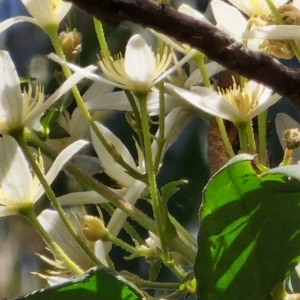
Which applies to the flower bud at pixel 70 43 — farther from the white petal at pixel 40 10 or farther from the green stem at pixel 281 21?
the green stem at pixel 281 21

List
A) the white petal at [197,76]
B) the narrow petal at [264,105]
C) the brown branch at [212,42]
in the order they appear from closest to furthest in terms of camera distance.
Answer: the brown branch at [212,42], the narrow petal at [264,105], the white petal at [197,76]

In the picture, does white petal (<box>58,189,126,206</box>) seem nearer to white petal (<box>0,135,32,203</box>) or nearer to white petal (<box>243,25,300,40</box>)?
white petal (<box>0,135,32,203</box>)

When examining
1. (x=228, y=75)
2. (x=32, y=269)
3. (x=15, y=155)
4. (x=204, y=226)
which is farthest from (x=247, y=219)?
(x=32, y=269)

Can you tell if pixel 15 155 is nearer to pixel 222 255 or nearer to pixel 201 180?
pixel 222 255

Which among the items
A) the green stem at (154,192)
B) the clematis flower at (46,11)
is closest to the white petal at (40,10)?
the clematis flower at (46,11)

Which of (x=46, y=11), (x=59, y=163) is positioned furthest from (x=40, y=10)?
(x=59, y=163)

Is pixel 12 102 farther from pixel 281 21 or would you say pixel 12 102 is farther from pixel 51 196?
pixel 281 21
